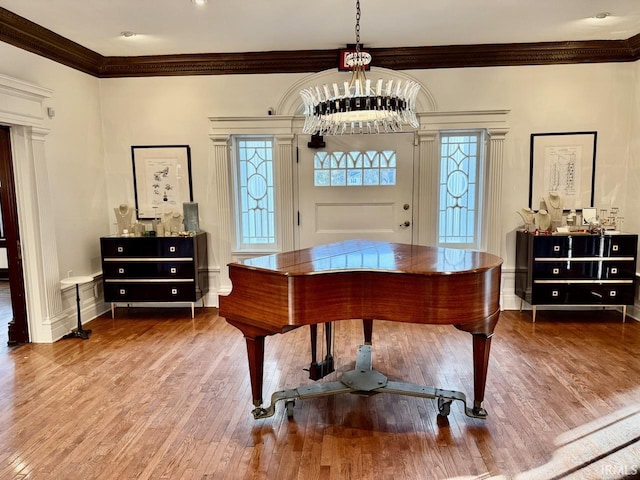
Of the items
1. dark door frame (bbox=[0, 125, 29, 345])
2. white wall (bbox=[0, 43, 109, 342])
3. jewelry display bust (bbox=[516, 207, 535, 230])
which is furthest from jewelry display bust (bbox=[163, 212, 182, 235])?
jewelry display bust (bbox=[516, 207, 535, 230])

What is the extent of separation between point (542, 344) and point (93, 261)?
4.46m

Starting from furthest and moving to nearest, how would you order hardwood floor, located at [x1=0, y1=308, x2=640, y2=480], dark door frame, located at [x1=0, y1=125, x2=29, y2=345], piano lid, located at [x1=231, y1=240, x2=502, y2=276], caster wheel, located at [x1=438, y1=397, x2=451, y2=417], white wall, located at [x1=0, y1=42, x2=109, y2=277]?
white wall, located at [x1=0, y1=42, x2=109, y2=277]
dark door frame, located at [x1=0, y1=125, x2=29, y2=345]
caster wheel, located at [x1=438, y1=397, x2=451, y2=417]
piano lid, located at [x1=231, y1=240, x2=502, y2=276]
hardwood floor, located at [x1=0, y1=308, x2=640, y2=480]

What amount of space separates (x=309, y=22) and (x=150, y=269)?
2835mm

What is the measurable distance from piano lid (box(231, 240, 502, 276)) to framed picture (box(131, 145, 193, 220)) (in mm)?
2394

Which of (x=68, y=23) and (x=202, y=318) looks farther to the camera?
(x=202, y=318)

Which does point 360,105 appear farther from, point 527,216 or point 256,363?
point 527,216

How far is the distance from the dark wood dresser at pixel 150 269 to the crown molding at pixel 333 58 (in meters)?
1.79

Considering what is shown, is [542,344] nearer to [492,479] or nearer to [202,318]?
[492,479]

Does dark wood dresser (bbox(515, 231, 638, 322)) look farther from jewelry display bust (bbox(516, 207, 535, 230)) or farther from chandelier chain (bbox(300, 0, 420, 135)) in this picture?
chandelier chain (bbox(300, 0, 420, 135))

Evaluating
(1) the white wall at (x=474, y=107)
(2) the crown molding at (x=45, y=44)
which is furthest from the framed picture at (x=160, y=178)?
(2) the crown molding at (x=45, y=44)

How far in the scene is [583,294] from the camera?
13.6 ft

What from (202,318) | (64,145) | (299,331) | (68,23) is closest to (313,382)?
(299,331)

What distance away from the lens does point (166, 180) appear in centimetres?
465

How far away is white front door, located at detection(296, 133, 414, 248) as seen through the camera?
180 inches
